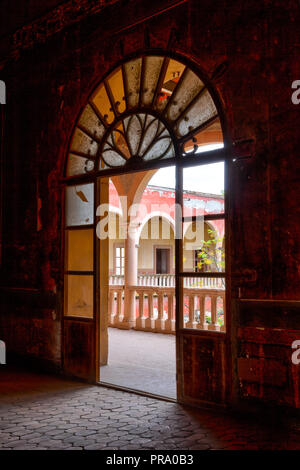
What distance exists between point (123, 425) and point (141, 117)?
3152mm

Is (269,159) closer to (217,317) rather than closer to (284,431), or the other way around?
(284,431)

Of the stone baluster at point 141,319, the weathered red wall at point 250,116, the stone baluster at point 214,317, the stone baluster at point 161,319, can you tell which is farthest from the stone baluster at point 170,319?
the weathered red wall at point 250,116

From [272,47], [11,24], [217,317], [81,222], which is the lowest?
[217,317]

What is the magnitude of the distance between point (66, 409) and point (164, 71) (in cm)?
353

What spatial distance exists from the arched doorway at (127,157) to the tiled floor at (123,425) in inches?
17.5

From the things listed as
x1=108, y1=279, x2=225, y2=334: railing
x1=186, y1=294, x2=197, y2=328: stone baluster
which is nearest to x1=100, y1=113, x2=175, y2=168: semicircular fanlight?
x1=108, y1=279, x2=225, y2=334: railing

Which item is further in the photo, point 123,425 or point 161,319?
point 161,319

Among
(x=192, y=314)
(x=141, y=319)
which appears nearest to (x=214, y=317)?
(x=192, y=314)

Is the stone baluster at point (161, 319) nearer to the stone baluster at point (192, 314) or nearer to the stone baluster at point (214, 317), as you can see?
the stone baluster at point (192, 314)

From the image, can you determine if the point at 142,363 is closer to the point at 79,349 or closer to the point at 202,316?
the point at 79,349

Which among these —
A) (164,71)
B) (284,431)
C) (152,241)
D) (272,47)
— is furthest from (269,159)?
(152,241)

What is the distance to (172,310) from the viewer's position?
348 inches

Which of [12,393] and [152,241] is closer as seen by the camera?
[12,393]
